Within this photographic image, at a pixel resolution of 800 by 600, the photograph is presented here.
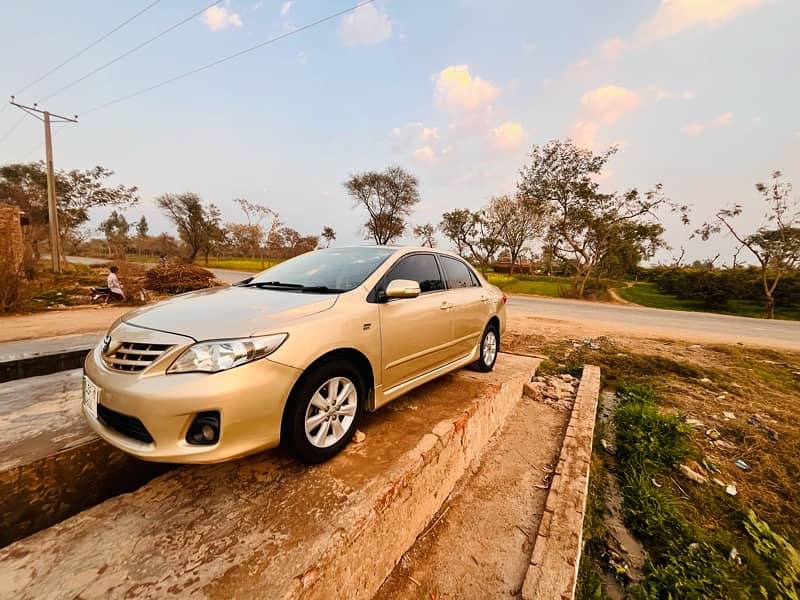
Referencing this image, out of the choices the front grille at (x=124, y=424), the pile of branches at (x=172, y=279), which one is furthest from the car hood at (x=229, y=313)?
the pile of branches at (x=172, y=279)

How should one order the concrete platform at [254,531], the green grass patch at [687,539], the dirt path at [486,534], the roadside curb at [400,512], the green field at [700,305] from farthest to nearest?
the green field at [700,305] → the green grass patch at [687,539] → the dirt path at [486,534] → the roadside curb at [400,512] → the concrete platform at [254,531]

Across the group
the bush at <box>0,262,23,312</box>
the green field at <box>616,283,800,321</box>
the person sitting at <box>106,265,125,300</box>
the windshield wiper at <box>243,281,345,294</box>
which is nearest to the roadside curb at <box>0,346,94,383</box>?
the windshield wiper at <box>243,281,345,294</box>

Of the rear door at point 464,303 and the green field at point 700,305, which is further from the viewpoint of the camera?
the green field at point 700,305

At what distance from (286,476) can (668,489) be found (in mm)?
3330

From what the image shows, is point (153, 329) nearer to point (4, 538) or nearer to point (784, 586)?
point (4, 538)

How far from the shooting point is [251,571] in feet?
4.70

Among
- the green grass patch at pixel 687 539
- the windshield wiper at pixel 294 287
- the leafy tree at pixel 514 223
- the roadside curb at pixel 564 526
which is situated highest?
the leafy tree at pixel 514 223

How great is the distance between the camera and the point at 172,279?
1290 cm

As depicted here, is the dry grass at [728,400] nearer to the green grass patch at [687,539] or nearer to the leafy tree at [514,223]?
the green grass patch at [687,539]

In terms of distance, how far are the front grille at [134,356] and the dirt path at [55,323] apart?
5532 millimetres

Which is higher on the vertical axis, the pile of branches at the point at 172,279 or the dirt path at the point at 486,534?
the pile of branches at the point at 172,279

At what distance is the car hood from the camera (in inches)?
71.7

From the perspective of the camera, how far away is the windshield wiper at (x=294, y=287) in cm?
247

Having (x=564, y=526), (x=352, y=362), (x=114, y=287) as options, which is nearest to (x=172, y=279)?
(x=114, y=287)
